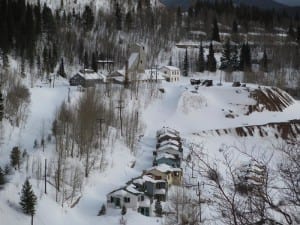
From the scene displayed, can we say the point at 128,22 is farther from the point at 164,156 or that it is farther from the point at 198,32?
the point at 164,156

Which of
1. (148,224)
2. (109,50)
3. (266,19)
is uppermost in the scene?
(266,19)

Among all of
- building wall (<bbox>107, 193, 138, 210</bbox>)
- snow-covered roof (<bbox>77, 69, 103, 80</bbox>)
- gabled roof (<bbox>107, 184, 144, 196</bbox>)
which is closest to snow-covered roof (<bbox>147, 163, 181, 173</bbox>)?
gabled roof (<bbox>107, 184, 144, 196</bbox>)

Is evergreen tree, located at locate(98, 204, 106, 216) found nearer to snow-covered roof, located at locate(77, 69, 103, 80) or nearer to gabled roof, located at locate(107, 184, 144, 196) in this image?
gabled roof, located at locate(107, 184, 144, 196)

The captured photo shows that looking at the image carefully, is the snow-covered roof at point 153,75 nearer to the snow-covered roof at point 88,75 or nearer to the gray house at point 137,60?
the gray house at point 137,60

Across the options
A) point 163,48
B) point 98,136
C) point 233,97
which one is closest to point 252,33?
point 163,48

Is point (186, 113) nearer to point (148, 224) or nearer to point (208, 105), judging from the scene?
point (208, 105)

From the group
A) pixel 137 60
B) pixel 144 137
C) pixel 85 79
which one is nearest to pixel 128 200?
pixel 144 137

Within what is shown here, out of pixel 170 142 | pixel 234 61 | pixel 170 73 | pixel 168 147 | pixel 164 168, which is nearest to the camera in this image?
pixel 164 168

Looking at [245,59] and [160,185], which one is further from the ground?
[245,59]
